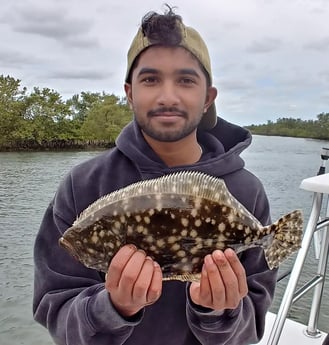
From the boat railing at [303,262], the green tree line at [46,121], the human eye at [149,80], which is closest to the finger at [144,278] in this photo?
the human eye at [149,80]

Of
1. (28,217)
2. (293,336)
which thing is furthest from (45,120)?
(293,336)

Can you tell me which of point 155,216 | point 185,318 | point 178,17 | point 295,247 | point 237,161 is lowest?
point 185,318

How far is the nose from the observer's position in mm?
1597

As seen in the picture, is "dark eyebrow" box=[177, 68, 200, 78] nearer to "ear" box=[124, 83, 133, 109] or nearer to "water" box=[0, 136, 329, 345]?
"ear" box=[124, 83, 133, 109]

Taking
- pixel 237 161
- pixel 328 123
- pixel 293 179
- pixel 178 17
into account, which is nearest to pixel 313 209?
pixel 237 161

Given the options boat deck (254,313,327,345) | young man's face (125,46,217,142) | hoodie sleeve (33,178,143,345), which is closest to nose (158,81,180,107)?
young man's face (125,46,217,142)

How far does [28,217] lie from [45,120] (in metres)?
48.1

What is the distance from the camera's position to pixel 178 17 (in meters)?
1.79

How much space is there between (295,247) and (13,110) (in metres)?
69.3

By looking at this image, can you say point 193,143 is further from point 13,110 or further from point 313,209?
point 13,110

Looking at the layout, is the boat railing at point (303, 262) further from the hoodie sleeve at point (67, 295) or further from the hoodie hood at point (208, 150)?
the hoodie sleeve at point (67, 295)

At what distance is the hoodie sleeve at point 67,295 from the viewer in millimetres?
1542

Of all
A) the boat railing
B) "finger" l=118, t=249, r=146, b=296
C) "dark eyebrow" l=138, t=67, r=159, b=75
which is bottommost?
the boat railing

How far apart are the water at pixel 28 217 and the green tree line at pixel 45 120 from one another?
55.3 feet
